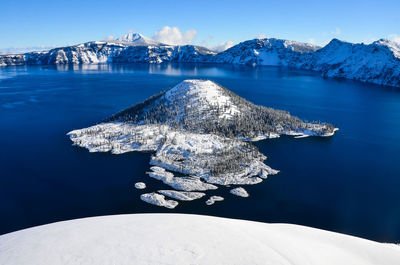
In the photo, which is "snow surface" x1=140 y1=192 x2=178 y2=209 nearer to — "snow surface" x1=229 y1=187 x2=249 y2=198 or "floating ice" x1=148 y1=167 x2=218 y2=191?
"floating ice" x1=148 y1=167 x2=218 y2=191

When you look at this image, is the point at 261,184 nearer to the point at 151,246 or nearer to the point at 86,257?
the point at 151,246

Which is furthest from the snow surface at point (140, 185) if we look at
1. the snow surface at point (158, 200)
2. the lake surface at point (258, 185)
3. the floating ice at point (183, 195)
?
the floating ice at point (183, 195)

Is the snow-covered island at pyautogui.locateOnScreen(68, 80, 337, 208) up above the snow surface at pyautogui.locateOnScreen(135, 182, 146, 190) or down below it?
above

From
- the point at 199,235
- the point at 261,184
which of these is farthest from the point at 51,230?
the point at 261,184

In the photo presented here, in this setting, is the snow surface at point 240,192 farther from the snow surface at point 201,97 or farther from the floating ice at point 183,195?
the snow surface at point 201,97

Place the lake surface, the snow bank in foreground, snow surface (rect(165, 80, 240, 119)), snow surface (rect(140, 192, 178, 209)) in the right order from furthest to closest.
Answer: snow surface (rect(165, 80, 240, 119)) → snow surface (rect(140, 192, 178, 209)) → the lake surface → the snow bank in foreground

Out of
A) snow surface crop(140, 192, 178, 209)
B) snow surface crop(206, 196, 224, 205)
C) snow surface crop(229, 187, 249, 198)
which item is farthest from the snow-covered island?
snow surface crop(206, 196, 224, 205)
